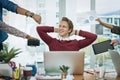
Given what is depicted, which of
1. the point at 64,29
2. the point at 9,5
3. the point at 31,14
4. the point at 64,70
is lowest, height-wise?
the point at 64,70

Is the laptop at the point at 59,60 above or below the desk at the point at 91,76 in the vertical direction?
above

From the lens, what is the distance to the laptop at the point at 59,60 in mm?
2713

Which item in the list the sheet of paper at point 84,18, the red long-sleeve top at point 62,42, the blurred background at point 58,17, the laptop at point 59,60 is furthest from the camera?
the sheet of paper at point 84,18

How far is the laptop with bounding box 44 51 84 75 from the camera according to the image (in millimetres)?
2713

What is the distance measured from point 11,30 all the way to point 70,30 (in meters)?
1.07

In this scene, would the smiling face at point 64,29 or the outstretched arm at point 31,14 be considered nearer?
the outstretched arm at point 31,14

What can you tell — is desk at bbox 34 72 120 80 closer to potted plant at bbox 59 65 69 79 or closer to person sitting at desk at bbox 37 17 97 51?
potted plant at bbox 59 65 69 79

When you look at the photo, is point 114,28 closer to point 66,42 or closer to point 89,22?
point 66,42

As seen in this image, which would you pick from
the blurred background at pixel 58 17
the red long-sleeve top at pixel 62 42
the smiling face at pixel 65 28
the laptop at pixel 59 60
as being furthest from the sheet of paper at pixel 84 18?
the laptop at pixel 59 60

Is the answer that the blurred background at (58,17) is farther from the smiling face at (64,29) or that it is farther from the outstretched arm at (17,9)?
the outstretched arm at (17,9)

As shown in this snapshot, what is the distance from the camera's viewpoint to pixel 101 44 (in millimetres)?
2988

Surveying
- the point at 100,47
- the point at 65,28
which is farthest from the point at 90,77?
the point at 65,28

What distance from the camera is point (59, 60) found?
107 inches

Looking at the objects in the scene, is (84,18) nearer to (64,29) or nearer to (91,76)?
(64,29)
